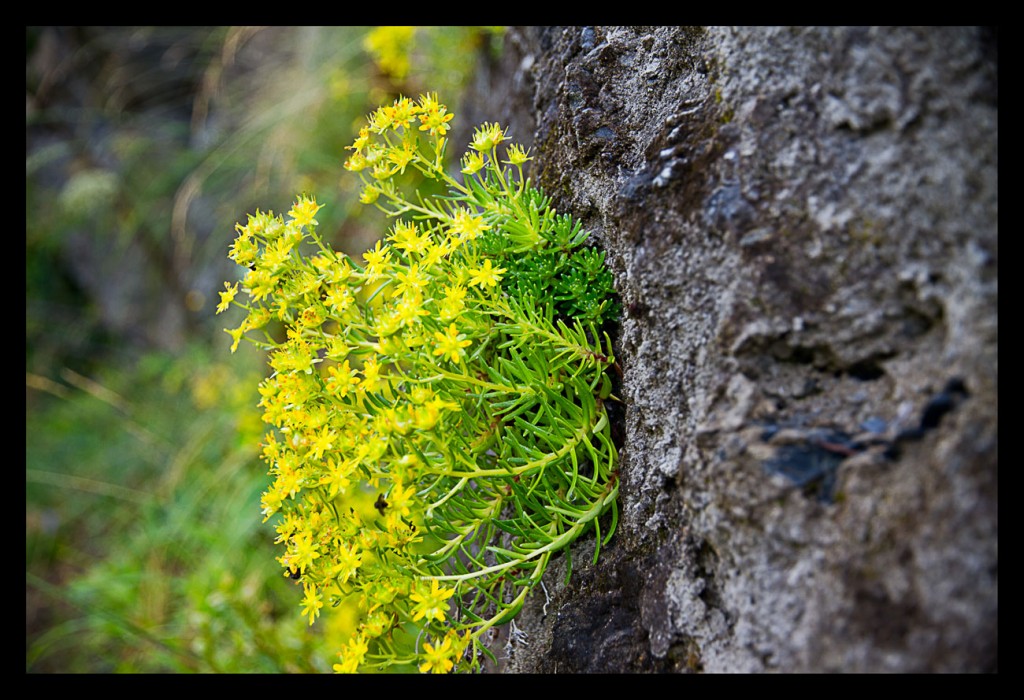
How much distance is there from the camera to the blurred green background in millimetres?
3672

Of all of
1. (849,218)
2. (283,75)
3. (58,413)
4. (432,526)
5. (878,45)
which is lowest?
(432,526)

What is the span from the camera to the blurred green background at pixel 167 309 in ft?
12.0

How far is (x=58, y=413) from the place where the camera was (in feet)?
20.9

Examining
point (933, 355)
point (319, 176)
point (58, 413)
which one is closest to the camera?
point (933, 355)

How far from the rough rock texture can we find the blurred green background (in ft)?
6.23

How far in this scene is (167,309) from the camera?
6617mm

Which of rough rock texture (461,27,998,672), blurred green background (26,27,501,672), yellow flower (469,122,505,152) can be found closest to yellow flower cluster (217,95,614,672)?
yellow flower (469,122,505,152)

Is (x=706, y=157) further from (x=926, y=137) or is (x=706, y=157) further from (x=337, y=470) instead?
(x=337, y=470)

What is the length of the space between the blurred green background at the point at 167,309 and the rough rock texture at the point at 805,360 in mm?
1898

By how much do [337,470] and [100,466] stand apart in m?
4.91

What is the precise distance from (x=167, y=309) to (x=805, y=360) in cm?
650

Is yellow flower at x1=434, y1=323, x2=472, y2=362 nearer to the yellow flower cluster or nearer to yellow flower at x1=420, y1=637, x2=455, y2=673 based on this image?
the yellow flower cluster

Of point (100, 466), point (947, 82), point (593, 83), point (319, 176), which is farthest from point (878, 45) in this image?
point (100, 466)

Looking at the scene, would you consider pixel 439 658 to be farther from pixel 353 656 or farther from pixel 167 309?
pixel 167 309
